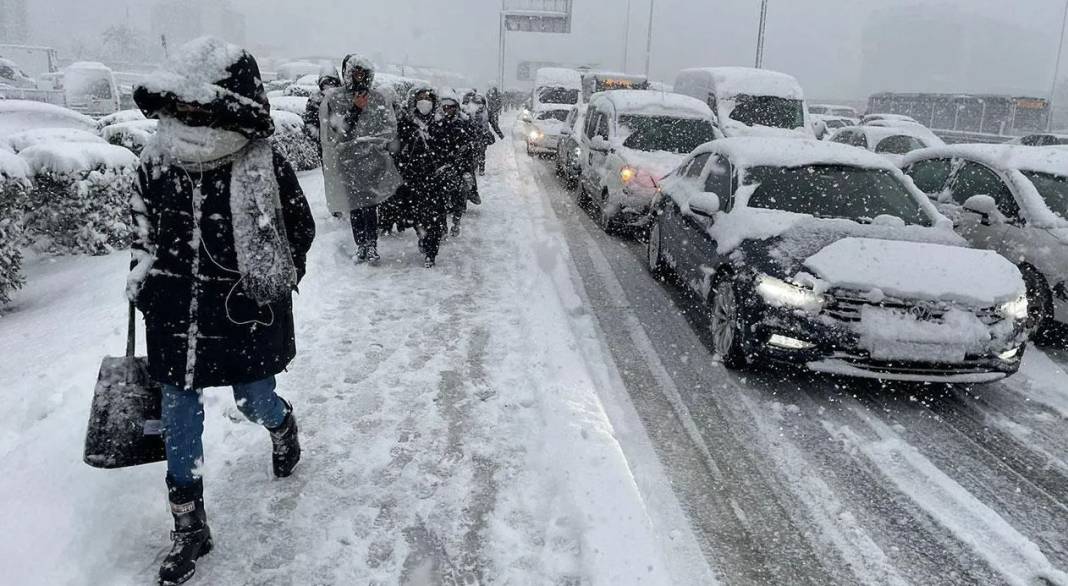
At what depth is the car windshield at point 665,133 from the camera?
10461 millimetres

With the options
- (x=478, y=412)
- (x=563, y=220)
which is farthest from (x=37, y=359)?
(x=563, y=220)

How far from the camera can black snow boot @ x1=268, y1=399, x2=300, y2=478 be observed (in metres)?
3.27

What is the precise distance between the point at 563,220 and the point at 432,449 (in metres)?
7.59

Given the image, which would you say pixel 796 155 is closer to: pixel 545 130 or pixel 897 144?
pixel 897 144

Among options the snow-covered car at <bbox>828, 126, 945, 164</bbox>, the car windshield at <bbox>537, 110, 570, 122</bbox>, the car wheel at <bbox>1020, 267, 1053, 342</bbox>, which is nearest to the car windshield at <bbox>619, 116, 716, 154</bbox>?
the car wheel at <bbox>1020, 267, 1053, 342</bbox>

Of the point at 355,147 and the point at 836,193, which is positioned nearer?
the point at 836,193

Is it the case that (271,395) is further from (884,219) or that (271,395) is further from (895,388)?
(884,219)

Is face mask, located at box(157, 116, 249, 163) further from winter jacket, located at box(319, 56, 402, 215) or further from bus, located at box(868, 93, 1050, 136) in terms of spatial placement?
bus, located at box(868, 93, 1050, 136)

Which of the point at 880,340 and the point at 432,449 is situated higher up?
the point at 880,340

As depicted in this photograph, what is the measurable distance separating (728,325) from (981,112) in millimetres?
38675

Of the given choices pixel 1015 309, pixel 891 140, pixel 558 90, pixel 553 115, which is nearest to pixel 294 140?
pixel 553 115

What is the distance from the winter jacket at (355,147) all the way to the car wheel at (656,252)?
120 inches

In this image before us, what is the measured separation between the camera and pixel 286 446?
334 centimetres

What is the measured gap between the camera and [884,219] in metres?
5.61
